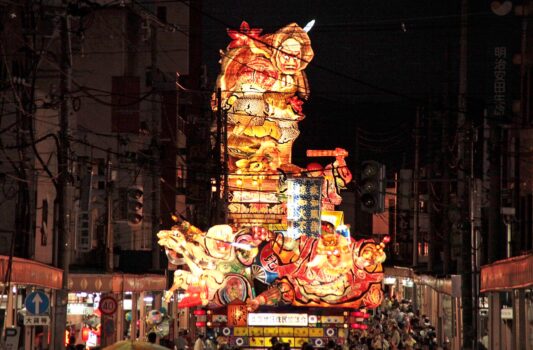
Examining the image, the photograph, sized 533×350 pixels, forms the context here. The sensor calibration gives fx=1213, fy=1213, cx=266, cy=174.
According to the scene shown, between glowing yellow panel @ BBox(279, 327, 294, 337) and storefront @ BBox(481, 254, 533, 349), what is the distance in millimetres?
7973

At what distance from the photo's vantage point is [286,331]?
4284 centimetres

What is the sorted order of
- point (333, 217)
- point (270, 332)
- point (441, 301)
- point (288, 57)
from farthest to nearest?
point (288, 57) < point (333, 217) < point (441, 301) < point (270, 332)

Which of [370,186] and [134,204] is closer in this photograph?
[370,186]

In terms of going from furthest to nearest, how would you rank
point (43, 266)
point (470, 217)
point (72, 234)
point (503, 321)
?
point (72, 234) < point (503, 321) < point (470, 217) < point (43, 266)

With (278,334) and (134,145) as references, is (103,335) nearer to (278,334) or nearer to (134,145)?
(278,334)

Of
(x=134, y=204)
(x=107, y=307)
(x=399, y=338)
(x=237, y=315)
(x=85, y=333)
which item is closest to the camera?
(x=107, y=307)

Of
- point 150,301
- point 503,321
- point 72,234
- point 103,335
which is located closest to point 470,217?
point 503,321

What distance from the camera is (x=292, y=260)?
44.3 m

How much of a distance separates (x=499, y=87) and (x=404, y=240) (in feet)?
144

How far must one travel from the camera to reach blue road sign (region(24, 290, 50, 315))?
80.8 feet

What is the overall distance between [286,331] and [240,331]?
163cm

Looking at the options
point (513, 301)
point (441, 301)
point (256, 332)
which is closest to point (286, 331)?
point (256, 332)

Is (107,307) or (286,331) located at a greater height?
(107,307)

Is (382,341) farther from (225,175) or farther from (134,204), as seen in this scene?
(134,204)
